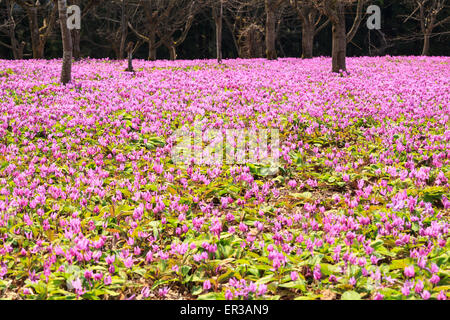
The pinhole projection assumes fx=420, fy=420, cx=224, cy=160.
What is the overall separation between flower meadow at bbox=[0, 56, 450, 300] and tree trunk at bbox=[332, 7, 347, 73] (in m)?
8.23

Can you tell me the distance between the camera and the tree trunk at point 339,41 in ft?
63.5

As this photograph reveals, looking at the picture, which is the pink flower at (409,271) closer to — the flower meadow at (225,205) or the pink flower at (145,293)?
the flower meadow at (225,205)

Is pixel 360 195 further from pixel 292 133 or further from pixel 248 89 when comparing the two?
pixel 248 89

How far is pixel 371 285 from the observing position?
436 cm

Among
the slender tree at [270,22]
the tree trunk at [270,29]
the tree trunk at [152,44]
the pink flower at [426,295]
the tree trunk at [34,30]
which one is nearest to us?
the pink flower at [426,295]

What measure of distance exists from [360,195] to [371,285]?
2.36 m

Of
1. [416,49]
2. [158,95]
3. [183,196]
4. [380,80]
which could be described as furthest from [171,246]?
[416,49]

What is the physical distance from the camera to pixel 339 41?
19734 mm

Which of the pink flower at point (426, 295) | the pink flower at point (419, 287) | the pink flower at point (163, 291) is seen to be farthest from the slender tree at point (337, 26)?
the pink flower at point (163, 291)
